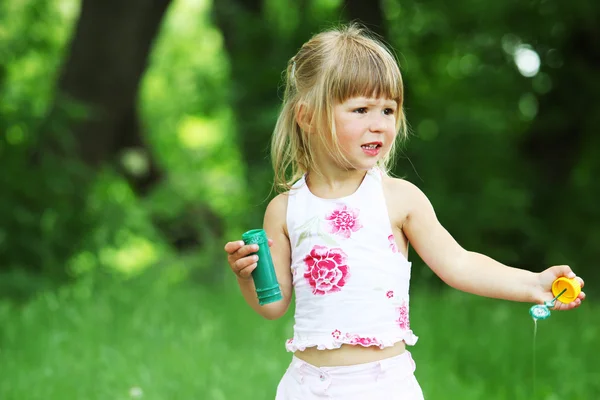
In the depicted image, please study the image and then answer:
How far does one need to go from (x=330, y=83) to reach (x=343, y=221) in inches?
14.7

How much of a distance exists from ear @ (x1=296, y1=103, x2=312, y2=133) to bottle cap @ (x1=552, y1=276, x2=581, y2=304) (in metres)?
0.79

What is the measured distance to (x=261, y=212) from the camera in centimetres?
727

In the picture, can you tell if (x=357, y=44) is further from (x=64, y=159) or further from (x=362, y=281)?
(x=64, y=159)

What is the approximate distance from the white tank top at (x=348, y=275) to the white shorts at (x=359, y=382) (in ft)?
0.20

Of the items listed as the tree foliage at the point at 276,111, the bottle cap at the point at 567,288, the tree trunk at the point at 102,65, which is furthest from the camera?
the tree trunk at the point at 102,65

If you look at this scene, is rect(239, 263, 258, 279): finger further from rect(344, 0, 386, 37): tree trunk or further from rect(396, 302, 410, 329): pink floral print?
rect(344, 0, 386, 37): tree trunk

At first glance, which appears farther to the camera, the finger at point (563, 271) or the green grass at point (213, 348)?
the green grass at point (213, 348)

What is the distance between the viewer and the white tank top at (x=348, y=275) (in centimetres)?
227

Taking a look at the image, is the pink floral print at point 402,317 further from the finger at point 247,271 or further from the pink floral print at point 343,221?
the finger at point 247,271

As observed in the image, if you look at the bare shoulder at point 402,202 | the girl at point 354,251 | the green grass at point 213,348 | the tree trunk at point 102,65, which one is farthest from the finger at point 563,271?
the tree trunk at point 102,65

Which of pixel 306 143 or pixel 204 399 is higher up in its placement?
pixel 306 143

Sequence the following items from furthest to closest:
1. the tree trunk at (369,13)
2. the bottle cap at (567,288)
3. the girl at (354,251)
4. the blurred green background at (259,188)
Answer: the tree trunk at (369,13) < the blurred green background at (259,188) < the girl at (354,251) < the bottle cap at (567,288)

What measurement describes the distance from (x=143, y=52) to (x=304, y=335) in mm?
6684

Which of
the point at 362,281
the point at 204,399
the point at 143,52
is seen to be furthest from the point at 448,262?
the point at 143,52
